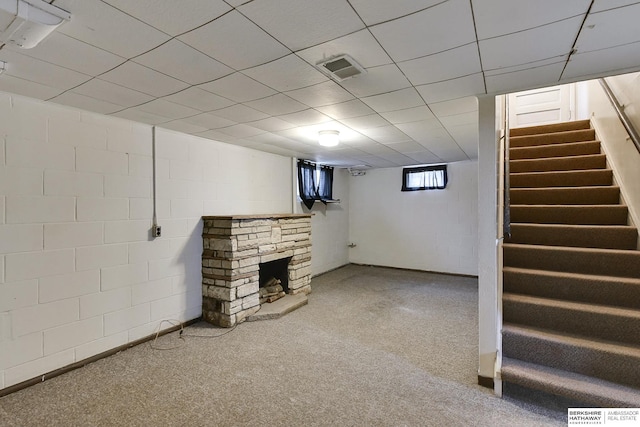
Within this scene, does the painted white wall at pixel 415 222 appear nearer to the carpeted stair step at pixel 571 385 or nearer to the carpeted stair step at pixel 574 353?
the carpeted stair step at pixel 574 353

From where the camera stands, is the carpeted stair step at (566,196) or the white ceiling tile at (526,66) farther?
the carpeted stair step at (566,196)

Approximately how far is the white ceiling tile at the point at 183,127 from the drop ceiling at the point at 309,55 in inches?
5.5

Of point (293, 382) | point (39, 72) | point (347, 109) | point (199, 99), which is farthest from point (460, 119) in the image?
point (39, 72)

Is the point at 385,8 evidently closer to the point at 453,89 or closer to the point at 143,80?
the point at 453,89

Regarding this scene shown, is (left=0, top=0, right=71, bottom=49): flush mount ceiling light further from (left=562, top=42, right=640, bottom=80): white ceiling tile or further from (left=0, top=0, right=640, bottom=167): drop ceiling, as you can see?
(left=562, top=42, right=640, bottom=80): white ceiling tile

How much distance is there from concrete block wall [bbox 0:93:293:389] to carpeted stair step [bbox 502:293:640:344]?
3.33m

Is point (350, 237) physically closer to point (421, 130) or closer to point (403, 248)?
point (403, 248)

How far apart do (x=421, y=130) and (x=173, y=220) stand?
9.88 ft

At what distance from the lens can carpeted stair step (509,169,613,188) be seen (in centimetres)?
324

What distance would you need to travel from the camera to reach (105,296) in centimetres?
269

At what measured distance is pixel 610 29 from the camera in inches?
56.9

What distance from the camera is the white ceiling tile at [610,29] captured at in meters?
1.32

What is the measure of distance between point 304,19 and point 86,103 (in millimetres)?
2130

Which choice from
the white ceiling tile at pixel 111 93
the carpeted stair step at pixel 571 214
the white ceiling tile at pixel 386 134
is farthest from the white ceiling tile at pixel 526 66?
the white ceiling tile at pixel 111 93
